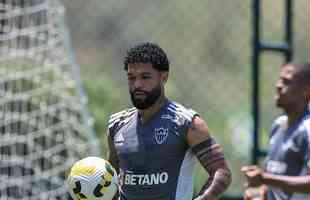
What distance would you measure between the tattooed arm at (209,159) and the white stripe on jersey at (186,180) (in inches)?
3.1

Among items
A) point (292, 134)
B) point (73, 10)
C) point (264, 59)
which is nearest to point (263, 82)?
point (264, 59)

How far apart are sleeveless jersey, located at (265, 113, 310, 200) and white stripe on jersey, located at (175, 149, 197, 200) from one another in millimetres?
984

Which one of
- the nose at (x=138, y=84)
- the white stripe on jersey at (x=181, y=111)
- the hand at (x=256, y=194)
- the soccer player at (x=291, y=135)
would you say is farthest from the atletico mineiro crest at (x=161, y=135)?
the hand at (x=256, y=194)

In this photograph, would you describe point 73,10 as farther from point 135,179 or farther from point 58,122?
point 135,179

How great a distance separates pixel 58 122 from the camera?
10094 mm

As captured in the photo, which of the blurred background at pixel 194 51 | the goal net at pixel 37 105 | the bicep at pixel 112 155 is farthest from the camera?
the blurred background at pixel 194 51

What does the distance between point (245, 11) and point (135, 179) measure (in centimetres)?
431

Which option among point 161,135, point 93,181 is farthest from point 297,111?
point 93,181

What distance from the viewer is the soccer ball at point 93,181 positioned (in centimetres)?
678

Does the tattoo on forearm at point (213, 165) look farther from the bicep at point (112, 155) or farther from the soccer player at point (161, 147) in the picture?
the bicep at point (112, 155)

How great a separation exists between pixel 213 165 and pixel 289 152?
1.09 metres

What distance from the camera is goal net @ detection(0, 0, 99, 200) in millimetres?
9852

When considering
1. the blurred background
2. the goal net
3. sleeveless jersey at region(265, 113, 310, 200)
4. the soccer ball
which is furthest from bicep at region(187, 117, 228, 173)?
the blurred background

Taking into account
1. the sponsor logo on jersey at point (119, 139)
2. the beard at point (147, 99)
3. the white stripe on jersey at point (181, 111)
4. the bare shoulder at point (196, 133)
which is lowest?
the sponsor logo on jersey at point (119, 139)
